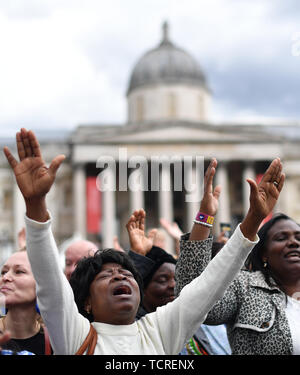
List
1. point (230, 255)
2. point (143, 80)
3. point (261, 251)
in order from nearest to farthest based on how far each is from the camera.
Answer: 1. point (230, 255)
2. point (261, 251)
3. point (143, 80)

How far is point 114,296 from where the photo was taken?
10.3 ft

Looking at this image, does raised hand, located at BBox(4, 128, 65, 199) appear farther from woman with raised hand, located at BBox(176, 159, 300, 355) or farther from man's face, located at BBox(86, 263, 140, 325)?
woman with raised hand, located at BBox(176, 159, 300, 355)

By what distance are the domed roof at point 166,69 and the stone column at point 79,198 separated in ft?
38.1

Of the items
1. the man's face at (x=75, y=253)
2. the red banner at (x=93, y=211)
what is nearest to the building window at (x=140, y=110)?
the red banner at (x=93, y=211)

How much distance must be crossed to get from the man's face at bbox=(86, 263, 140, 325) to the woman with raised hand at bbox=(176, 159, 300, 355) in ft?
1.17

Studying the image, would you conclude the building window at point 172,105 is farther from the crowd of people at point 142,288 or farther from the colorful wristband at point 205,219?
the colorful wristband at point 205,219

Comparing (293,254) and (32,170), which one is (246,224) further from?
(32,170)

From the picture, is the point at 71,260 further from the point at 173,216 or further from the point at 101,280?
the point at 173,216

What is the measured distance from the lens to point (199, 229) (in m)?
3.35

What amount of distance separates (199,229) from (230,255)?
0.33 m

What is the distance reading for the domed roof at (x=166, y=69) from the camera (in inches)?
1980

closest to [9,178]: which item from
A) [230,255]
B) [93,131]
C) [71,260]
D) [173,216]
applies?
[93,131]

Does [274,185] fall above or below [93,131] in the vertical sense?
below
